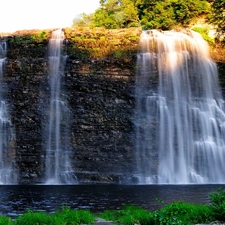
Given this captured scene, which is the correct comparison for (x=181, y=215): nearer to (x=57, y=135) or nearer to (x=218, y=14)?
(x=57, y=135)

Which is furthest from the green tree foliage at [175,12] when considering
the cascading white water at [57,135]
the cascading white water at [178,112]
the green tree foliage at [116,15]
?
the cascading white water at [57,135]

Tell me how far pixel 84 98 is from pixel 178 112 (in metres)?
6.32

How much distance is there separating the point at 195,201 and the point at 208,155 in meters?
9.58

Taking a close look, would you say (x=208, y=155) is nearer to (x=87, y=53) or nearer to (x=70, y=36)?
(x=87, y=53)

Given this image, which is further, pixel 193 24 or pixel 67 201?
pixel 193 24

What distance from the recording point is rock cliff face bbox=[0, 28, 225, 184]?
67.2 ft

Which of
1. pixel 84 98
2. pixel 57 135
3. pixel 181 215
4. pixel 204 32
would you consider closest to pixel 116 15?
pixel 204 32

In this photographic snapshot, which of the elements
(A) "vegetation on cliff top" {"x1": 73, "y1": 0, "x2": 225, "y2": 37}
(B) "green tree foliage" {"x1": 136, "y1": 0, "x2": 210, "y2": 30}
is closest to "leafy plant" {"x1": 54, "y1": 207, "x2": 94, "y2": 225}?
(A) "vegetation on cliff top" {"x1": 73, "y1": 0, "x2": 225, "y2": 37}

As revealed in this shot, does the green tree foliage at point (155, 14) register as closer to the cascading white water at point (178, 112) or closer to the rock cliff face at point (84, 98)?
the cascading white water at point (178, 112)

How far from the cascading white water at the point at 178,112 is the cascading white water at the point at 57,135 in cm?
445

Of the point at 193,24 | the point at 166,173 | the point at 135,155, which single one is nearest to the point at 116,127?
the point at 135,155

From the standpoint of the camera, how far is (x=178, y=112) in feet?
73.9

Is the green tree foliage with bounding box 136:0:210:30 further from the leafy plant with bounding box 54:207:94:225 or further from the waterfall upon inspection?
the leafy plant with bounding box 54:207:94:225

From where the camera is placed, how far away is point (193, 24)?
102ft
